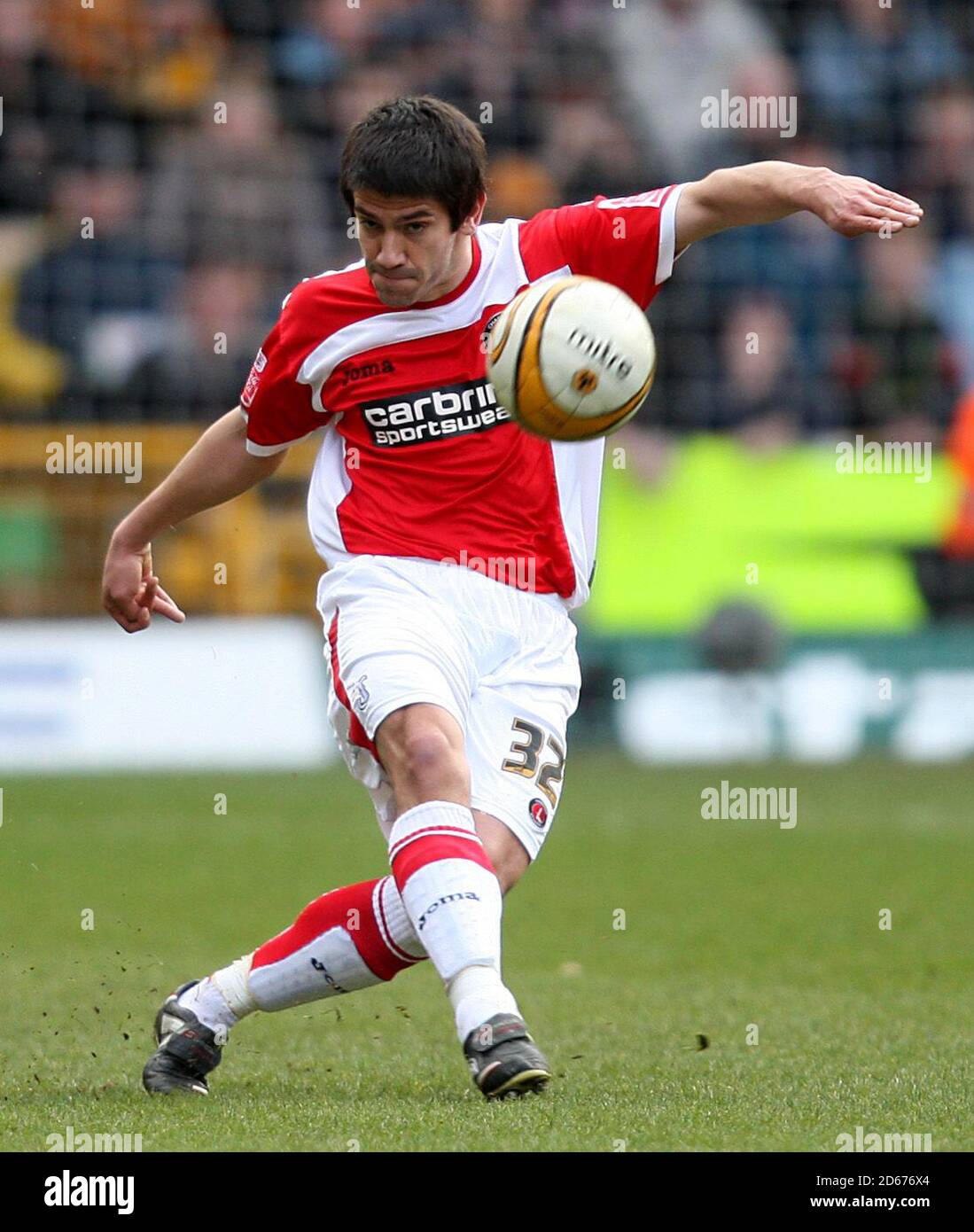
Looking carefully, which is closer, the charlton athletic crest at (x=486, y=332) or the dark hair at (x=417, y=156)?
the dark hair at (x=417, y=156)

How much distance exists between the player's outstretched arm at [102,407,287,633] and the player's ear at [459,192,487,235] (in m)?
0.74

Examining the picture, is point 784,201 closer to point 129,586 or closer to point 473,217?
point 473,217

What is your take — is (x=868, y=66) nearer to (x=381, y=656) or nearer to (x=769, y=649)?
(x=769, y=649)

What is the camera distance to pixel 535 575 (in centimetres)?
497

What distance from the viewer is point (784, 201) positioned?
15.4 feet

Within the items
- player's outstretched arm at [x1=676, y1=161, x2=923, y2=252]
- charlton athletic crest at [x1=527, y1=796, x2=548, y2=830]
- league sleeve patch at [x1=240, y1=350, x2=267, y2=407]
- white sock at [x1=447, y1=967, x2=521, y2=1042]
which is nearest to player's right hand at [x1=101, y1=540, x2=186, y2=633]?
league sleeve patch at [x1=240, y1=350, x2=267, y2=407]

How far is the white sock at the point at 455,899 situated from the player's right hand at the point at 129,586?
1.12 metres

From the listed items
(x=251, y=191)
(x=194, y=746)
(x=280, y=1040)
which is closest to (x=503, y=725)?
(x=280, y=1040)

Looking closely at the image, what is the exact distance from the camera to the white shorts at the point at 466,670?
466 centimetres

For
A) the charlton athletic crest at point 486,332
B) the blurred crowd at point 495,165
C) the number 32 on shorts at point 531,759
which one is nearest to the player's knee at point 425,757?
the number 32 on shorts at point 531,759

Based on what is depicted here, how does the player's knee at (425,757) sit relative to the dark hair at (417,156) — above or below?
below

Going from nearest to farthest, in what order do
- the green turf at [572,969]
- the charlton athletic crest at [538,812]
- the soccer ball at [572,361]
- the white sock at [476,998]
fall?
the white sock at [476,998], the green turf at [572,969], the soccer ball at [572,361], the charlton athletic crest at [538,812]

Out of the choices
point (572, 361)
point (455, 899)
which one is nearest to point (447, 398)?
point (572, 361)

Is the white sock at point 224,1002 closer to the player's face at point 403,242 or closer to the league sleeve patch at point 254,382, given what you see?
the league sleeve patch at point 254,382
